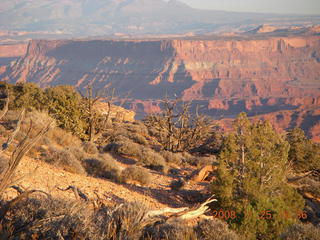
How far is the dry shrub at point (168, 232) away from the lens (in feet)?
13.5

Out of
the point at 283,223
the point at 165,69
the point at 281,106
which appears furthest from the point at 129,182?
the point at 165,69

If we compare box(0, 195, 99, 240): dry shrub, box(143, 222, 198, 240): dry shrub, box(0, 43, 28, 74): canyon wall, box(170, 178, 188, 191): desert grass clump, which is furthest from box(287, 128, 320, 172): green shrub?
box(0, 43, 28, 74): canyon wall

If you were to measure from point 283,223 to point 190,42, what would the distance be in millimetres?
127530

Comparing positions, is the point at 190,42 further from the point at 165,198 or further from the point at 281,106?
the point at 165,198

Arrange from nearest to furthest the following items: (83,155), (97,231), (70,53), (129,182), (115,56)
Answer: (97,231)
(129,182)
(83,155)
(115,56)
(70,53)

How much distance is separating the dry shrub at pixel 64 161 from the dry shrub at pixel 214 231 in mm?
4174

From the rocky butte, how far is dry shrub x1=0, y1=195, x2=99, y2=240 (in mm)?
86746

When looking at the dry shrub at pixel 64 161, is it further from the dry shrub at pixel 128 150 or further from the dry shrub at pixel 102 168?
the dry shrub at pixel 128 150

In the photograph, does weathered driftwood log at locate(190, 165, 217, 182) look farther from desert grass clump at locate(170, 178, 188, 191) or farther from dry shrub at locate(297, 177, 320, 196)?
dry shrub at locate(297, 177, 320, 196)

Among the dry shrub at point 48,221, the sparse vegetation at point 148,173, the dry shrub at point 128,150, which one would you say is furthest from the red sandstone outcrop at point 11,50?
the dry shrub at point 48,221

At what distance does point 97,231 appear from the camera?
388 cm

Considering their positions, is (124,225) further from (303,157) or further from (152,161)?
(303,157)

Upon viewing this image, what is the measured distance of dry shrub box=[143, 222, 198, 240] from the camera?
4.13 meters

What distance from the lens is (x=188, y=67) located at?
405ft
